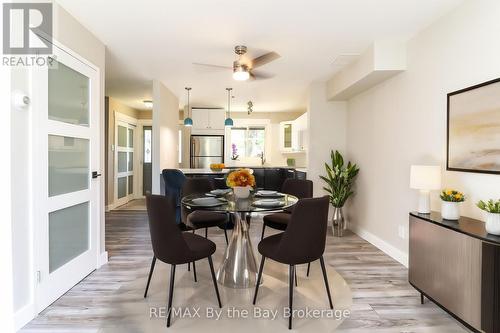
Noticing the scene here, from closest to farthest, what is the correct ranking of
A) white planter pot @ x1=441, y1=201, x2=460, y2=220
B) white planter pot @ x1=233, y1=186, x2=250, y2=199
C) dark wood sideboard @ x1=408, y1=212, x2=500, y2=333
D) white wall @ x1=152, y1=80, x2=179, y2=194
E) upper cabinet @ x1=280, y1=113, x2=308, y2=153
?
dark wood sideboard @ x1=408, y1=212, x2=500, y2=333, white planter pot @ x1=441, y1=201, x2=460, y2=220, white planter pot @ x1=233, y1=186, x2=250, y2=199, white wall @ x1=152, y1=80, x2=179, y2=194, upper cabinet @ x1=280, y1=113, x2=308, y2=153

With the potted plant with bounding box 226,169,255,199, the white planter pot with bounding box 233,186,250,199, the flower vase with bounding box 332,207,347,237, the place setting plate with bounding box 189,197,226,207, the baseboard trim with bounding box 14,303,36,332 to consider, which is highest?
the potted plant with bounding box 226,169,255,199

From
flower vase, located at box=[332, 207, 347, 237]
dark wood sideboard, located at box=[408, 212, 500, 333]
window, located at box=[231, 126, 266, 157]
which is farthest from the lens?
window, located at box=[231, 126, 266, 157]

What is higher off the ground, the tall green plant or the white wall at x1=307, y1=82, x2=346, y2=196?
the white wall at x1=307, y1=82, x2=346, y2=196

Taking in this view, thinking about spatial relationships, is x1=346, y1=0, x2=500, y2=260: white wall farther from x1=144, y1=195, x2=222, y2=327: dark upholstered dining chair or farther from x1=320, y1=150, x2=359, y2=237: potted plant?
x1=144, y1=195, x2=222, y2=327: dark upholstered dining chair

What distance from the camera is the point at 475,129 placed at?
6.89 feet

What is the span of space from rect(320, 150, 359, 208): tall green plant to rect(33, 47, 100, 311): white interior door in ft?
10.7

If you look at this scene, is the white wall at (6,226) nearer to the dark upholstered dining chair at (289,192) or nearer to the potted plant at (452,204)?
the dark upholstered dining chair at (289,192)

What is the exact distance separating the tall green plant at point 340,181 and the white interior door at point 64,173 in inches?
129

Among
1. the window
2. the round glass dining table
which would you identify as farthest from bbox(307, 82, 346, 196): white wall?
the window

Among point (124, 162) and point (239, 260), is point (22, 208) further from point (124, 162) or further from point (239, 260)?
point (124, 162)

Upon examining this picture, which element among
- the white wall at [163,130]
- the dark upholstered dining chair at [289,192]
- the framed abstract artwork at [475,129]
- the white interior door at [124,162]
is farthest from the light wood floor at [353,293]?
the white interior door at [124,162]

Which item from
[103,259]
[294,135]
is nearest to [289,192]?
[103,259]

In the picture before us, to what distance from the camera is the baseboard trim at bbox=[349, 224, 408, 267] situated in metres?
3.09

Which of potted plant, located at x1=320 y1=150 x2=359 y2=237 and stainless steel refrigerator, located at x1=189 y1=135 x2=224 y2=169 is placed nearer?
potted plant, located at x1=320 y1=150 x2=359 y2=237
